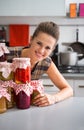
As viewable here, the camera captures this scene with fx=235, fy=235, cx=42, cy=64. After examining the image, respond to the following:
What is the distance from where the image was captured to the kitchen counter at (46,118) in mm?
875

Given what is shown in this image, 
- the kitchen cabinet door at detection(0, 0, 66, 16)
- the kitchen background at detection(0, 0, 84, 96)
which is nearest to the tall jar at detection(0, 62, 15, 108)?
the kitchen background at detection(0, 0, 84, 96)

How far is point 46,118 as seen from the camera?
0.96 m

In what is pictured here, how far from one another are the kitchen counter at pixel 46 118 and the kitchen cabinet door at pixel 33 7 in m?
1.71

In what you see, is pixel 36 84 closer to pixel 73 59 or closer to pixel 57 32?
pixel 57 32

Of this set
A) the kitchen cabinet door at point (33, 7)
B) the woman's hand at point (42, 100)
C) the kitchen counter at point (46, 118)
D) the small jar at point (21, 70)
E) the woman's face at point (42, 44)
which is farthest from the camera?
the kitchen cabinet door at point (33, 7)

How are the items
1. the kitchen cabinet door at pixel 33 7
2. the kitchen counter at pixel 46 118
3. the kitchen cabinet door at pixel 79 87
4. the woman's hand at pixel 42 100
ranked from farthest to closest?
the kitchen cabinet door at pixel 33 7
the kitchen cabinet door at pixel 79 87
the woman's hand at pixel 42 100
the kitchen counter at pixel 46 118

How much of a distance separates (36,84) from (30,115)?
0.15 metres

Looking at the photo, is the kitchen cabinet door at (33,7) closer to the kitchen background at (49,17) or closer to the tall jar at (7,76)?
the kitchen background at (49,17)

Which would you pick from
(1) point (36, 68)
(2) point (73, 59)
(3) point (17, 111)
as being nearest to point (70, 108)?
(3) point (17, 111)

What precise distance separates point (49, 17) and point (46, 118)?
2.02m

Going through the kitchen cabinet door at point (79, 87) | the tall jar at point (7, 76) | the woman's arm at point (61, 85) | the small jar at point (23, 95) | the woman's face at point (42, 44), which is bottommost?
the kitchen cabinet door at point (79, 87)

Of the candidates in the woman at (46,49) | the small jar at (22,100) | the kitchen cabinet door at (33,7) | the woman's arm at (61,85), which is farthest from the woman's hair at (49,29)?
the kitchen cabinet door at (33,7)

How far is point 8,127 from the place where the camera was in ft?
2.83

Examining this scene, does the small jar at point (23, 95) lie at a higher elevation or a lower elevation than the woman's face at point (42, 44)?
lower
